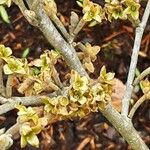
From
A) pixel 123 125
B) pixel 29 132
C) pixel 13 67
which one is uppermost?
pixel 13 67

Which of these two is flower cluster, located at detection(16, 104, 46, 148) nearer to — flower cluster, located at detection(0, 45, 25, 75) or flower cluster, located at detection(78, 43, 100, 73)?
flower cluster, located at detection(0, 45, 25, 75)

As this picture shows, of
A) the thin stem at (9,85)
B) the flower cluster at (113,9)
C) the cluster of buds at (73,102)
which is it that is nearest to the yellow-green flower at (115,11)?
the flower cluster at (113,9)

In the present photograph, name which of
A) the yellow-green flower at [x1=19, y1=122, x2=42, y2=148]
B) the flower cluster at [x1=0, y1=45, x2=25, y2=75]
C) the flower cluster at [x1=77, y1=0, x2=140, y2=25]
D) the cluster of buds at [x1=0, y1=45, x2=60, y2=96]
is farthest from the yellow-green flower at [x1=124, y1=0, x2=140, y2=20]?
the yellow-green flower at [x1=19, y1=122, x2=42, y2=148]

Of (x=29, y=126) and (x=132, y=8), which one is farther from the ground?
(x=132, y=8)

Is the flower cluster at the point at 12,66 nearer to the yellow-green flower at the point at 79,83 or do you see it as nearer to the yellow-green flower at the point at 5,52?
the yellow-green flower at the point at 5,52

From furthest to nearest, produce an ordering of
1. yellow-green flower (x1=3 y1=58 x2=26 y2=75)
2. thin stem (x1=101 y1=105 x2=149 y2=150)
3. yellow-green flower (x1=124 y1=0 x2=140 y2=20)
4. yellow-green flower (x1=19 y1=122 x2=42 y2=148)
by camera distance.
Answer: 1. thin stem (x1=101 y1=105 x2=149 y2=150)
2. yellow-green flower (x1=124 y1=0 x2=140 y2=20)
3. yellow-green flower (x1=3 y1=58 x2=26 y2=75)
4. yellow-green flower (x1=19 y1=122 x2=42 y2=148)

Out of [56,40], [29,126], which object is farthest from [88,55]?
[29,126]

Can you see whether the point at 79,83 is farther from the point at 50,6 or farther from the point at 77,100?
the point at 50,6

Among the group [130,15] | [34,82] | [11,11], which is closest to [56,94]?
[34,82]

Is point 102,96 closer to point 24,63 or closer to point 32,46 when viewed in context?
point 24,63
